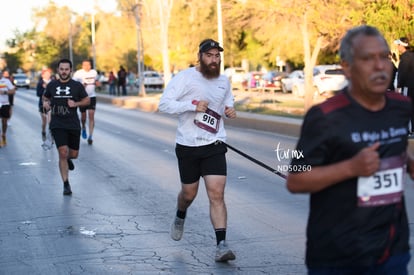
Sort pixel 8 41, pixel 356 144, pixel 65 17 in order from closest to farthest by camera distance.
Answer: pixel 356 144 → pixel 65 17 → pixel 8 41

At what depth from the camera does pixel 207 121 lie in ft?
23.7

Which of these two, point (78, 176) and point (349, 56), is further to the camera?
point (78, 176)

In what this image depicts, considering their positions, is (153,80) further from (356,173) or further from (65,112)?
(356,173)

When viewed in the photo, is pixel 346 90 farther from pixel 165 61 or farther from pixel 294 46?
pixel 294 46

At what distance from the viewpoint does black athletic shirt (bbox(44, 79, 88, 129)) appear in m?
11.2

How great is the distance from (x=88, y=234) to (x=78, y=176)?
4688mm

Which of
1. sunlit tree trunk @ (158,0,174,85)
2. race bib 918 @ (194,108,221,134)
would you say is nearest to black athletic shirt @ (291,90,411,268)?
race bib 918 @ (194,108,221,134)

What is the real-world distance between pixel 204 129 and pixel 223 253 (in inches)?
44.4

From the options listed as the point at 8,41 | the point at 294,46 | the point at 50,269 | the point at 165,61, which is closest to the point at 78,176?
the point at 50,269

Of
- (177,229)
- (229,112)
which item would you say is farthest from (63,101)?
(229,112)

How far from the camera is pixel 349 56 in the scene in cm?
358

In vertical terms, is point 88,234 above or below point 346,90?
below

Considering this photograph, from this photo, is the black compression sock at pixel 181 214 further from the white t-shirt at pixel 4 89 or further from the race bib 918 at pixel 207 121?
the white t-shirt at pixel 4 89

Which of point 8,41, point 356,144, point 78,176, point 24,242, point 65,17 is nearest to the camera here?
Answer: point 356,144
